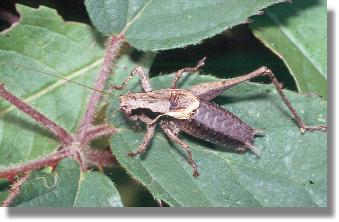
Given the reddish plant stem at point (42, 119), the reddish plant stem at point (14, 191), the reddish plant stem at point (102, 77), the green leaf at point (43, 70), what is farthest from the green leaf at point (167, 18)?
the reddish plant stem at point (14, 191)

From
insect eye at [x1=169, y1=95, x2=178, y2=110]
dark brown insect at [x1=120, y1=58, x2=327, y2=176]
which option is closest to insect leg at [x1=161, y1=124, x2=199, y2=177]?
dark brown insect at [x1=120, y1=58, x2=327, y2=176]

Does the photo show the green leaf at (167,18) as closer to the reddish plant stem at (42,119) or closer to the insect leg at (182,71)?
the insect leg at (182,71)

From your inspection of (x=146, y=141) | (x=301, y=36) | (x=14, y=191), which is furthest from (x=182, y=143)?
(x=301, y=36)

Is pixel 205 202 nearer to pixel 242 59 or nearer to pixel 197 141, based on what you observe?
pixel 197 141

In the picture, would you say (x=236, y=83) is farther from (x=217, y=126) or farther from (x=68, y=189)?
(x=68, y=189)

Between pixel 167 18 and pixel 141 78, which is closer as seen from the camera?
pixel 167 18

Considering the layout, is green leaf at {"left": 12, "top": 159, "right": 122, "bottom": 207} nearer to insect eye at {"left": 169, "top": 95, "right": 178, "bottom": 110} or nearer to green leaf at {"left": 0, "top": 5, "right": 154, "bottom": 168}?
green leaf at {"left": 0, "top": 5, "right": 154, "bottom": 168}
